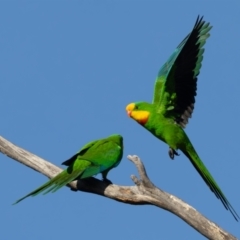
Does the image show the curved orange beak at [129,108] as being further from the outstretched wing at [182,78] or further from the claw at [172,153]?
the claw at [172,153]

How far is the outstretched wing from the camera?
22.5 ft

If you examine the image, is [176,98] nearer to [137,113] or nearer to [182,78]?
[182,78]

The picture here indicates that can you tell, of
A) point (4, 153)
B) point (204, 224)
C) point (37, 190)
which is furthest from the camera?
point (4, 153)

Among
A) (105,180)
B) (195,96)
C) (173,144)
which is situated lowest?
(105,180)

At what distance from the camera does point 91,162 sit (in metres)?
6.20

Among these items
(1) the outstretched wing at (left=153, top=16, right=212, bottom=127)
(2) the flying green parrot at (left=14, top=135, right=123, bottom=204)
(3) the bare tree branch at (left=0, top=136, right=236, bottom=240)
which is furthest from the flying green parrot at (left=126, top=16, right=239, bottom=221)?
(3) the bare tree branch at (left=0, top=136, right=236, bottom=240)

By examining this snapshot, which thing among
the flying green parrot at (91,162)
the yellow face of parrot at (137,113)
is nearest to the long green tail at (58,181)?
the flying green parrot at (91,162)

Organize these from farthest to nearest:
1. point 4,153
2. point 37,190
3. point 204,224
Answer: point 4,153, point 37,190, point 204,224

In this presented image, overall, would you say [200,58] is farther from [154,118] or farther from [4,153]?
[4,153]

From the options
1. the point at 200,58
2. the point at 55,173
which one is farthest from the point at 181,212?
the point at 200,58

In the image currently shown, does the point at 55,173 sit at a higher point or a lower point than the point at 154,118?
lower

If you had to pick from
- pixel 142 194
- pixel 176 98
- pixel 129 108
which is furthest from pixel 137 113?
pixel 142 194

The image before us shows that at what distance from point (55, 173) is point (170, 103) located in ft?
4.31

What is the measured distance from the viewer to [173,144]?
6.82m
